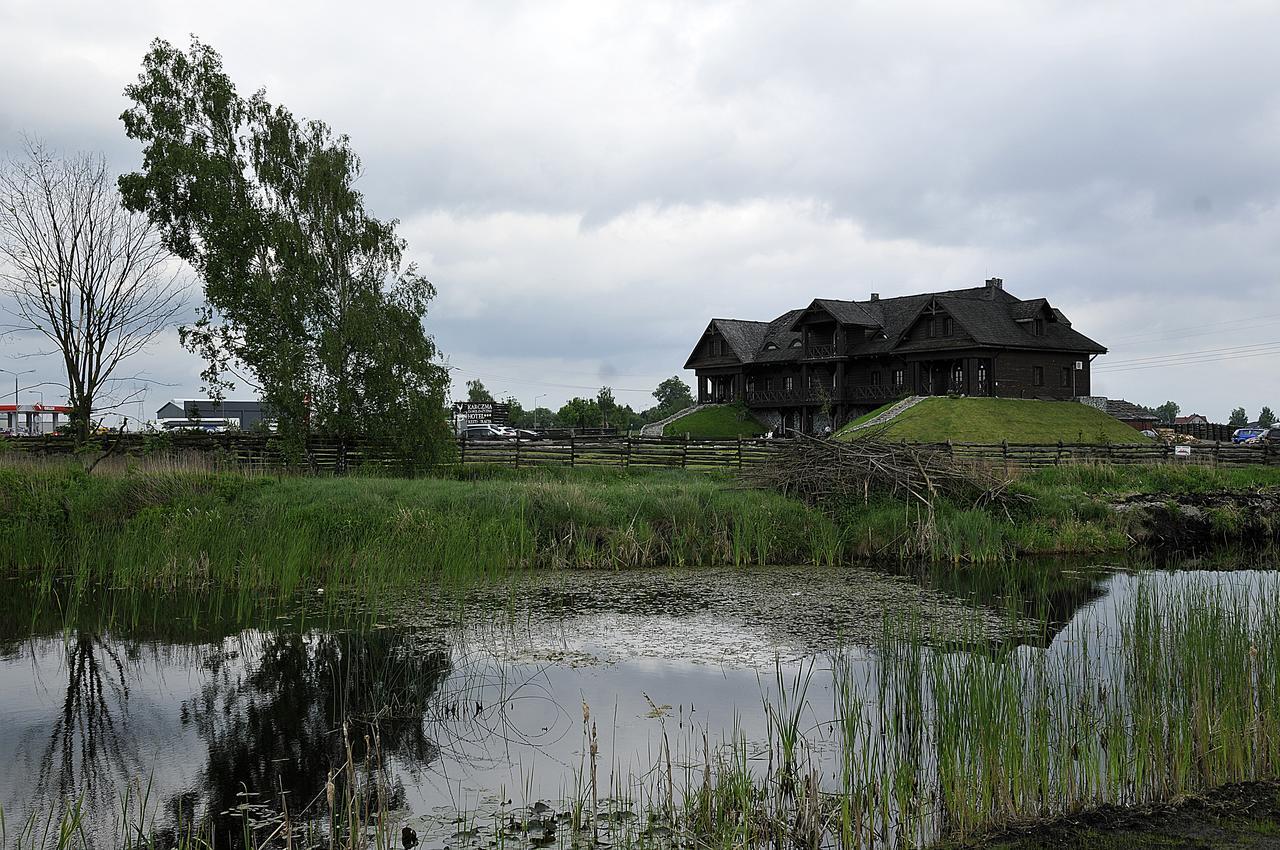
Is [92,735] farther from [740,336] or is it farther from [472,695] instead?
[740,336]

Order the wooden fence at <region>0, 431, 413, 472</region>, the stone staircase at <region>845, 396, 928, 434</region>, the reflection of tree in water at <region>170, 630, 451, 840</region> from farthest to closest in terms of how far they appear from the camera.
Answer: the stone staircase at <region>845, 396, 928, 434</region>, the wooden fence at <region>0, 431, 413, 472</region>, the reflection of tree in water at <region>170, 630, 451, 840</region>

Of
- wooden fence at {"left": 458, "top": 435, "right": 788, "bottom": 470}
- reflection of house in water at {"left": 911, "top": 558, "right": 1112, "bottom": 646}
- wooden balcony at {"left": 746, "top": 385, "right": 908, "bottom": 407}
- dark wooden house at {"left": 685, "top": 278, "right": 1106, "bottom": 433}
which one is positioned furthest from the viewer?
wooden balcony at {"left": 746, "top": 385, "right": 908, "bottom": 407}

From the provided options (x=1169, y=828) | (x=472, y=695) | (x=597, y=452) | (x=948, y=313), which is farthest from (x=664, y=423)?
(x=1169, y=828)

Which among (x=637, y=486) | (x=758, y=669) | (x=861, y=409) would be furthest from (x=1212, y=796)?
(x=861, y=409)

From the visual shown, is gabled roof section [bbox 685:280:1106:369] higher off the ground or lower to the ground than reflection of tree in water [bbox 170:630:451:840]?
higher

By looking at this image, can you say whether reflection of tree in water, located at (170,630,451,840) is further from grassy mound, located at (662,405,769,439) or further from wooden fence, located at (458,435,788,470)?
grassy mound, located at (662,405,769,439)

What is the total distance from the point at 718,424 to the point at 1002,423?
18989 millimetres

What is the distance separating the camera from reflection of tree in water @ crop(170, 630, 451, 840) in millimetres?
6555

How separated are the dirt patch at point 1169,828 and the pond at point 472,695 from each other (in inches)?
14.9

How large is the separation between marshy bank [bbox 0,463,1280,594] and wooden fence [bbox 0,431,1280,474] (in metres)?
4.24

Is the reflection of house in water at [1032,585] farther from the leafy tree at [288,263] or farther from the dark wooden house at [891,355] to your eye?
the dark wooden house at [891,355]

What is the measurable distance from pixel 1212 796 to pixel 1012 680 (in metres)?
1.41

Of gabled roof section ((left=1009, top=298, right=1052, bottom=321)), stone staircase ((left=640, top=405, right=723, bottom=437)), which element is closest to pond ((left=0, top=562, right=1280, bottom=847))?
gabled roof section ((left=1009, top=298, right=1052, bottom=321))

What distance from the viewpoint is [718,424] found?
57344mm
